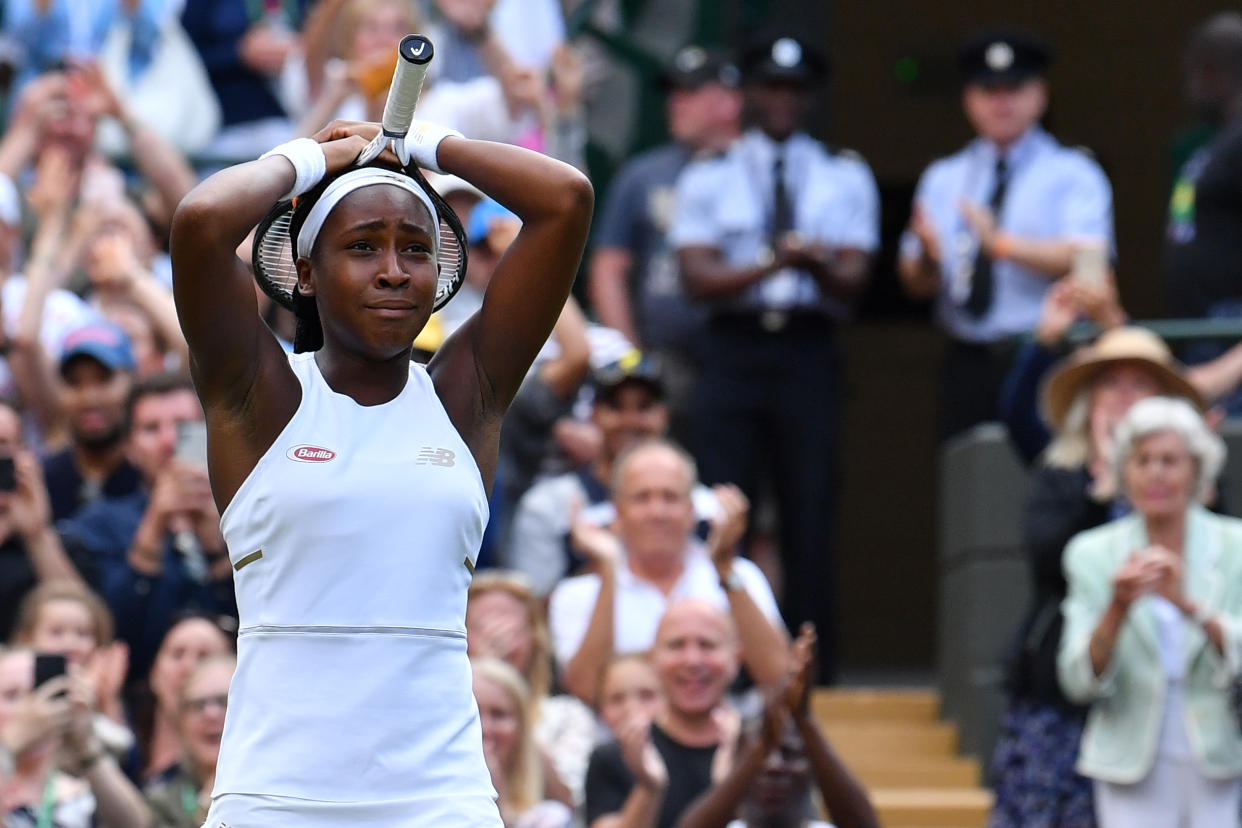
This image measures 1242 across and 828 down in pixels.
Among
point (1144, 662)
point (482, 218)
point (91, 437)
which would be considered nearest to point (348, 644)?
point (1144, 662)

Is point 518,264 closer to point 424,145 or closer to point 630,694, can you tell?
point 424,145

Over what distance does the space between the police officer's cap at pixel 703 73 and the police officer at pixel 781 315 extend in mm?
535

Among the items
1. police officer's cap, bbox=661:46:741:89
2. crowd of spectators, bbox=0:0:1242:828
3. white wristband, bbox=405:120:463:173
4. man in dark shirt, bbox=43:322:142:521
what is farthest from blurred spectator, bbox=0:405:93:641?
police officer's cap, bbox=661:46:741:89

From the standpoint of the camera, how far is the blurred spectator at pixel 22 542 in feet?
22.0

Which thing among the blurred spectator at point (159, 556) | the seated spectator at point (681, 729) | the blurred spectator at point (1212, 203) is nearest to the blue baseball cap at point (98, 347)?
the blurred spectator at point (159, 556)

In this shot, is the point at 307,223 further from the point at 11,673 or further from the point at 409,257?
the point at 11,673

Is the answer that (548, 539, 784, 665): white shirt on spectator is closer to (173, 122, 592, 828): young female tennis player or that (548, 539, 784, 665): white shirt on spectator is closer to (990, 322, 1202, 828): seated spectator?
(990, 322, 1202, 828): seated spectator

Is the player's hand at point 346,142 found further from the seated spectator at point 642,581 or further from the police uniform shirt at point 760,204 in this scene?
the police uniform shirt at point 760,204

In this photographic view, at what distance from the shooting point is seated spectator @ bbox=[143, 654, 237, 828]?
6102mm

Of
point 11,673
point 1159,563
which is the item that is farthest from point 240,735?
point 1159,563

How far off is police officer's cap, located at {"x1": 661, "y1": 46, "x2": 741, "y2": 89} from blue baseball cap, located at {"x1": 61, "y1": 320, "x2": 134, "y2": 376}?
281 cm

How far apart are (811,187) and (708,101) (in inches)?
29.6

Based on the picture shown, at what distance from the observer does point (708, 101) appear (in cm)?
946

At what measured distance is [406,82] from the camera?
134 inches
